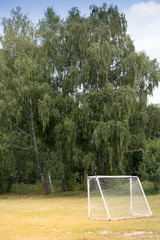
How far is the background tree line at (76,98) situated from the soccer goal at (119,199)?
30.2 feet

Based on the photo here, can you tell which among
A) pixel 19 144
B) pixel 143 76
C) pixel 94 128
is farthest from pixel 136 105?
pixel 19 144

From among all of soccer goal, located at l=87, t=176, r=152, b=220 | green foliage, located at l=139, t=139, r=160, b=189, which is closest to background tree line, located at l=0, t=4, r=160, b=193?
green foliage, located at l=139, t=139, r=160, b=189

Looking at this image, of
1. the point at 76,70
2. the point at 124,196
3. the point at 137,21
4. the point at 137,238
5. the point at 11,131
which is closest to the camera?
the point at 137,238

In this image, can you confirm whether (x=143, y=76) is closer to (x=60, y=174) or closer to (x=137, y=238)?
(x=60, y=174)

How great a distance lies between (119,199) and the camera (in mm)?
17578

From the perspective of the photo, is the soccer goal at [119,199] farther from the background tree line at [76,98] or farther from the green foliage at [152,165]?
the background tree line at [76,98]

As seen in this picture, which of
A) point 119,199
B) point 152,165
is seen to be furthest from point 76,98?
point 119,199

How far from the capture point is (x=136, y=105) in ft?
98.6

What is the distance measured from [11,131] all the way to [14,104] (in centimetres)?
293

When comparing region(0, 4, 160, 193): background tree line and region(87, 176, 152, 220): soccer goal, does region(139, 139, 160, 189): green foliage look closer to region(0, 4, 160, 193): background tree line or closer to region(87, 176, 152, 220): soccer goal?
region(0, 4, 160, 193): background tree line

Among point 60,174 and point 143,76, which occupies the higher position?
point 143,76

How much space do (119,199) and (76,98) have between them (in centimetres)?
1286

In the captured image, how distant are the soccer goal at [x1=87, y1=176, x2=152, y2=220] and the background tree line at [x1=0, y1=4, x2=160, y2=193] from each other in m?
9.21

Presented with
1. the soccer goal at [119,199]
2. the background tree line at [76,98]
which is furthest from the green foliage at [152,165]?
the soccer goal at [119,199]
